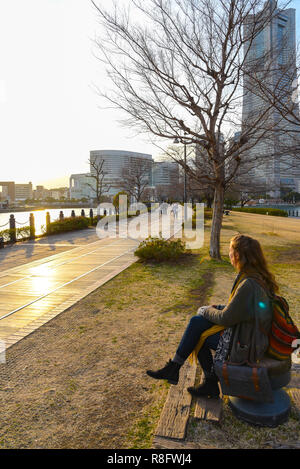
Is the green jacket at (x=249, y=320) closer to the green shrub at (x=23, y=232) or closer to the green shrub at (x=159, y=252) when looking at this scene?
the green shrub at (x=159, y=252)

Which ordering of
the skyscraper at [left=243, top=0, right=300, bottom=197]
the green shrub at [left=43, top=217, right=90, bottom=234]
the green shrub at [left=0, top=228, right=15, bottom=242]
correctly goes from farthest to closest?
the green shrub at [left=43, top=217, right=90, bottom=234] → the green shrub at [left=0, top=228, right=15, bottom=242] → the skyscraper at [left=243, top=0, right=300, bottom=197]

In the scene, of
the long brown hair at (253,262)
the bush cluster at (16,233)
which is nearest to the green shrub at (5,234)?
the bush cluster at (16,233)

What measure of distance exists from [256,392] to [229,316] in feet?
1.89

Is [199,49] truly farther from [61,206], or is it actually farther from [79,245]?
[61,206]

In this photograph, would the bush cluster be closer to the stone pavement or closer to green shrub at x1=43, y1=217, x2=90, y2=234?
green shrub at x1=43, y1=217, x2=90, y2=234

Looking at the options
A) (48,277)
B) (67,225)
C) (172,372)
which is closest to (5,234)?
(67,225)

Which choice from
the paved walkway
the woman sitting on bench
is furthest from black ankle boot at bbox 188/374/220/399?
the paved walkway

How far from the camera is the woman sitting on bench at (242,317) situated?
2373 millimetres

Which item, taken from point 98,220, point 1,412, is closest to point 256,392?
point 1,412

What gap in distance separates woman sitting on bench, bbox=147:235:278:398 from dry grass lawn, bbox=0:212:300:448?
1.84ft

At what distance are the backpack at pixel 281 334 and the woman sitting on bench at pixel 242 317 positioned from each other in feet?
0.13

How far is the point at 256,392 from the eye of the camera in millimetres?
2414

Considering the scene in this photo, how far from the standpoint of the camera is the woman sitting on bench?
7.79 ft

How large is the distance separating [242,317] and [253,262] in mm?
413
